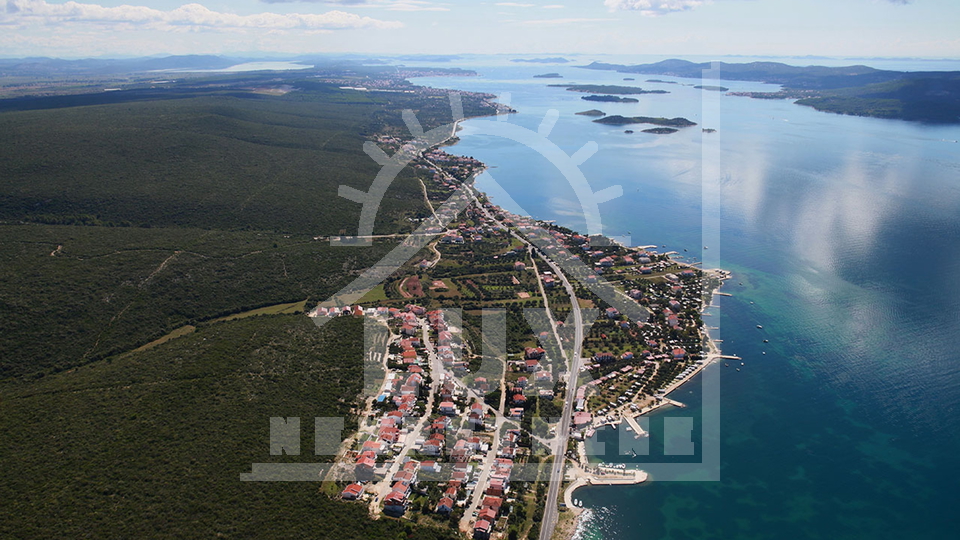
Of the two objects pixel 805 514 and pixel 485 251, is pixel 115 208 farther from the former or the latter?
pixel 805 514

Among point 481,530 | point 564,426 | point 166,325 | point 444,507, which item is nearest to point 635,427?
point 564,426

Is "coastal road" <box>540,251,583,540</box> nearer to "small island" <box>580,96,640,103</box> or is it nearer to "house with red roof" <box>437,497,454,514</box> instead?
"house with red roof" <box>437,497,454,514</box>

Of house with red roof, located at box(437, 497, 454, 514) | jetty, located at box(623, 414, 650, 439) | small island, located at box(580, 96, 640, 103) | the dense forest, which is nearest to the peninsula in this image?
small island, located at box(580, 96, 640, 103)

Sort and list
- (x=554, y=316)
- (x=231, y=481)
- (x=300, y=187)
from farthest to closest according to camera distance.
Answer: (x=300, y=187), (x=554, y=316), (x=231, y=481)

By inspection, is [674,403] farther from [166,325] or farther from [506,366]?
[166,325]

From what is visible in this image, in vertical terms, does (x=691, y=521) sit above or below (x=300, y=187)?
below

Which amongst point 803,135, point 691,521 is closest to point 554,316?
point 691,521
